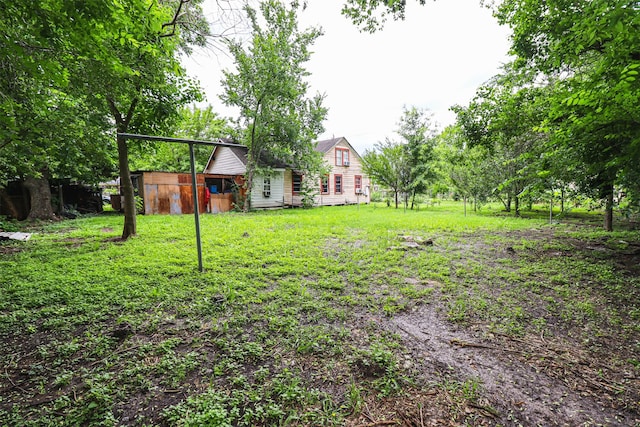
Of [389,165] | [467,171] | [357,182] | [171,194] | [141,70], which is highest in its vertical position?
[141,70]

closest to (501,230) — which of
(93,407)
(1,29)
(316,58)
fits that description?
(93,407)

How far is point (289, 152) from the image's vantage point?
624 inches

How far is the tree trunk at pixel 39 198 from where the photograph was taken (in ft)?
35.7

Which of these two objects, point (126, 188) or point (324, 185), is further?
point (324, 185)

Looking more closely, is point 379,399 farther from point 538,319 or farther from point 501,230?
point 501,230

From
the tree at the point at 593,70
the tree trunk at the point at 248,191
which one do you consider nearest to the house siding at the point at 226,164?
the tree trunk at the point at 248,191

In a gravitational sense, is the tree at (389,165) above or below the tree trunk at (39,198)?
above

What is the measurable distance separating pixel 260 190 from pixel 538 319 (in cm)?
1615

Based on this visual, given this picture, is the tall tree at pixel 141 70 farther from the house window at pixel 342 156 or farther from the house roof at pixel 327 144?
the house window at pixel 342 156

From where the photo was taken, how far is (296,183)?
1983 cm

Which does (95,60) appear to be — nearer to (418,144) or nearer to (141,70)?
(141,70)

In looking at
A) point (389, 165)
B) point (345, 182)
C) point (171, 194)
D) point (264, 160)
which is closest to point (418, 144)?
point (389, 165)

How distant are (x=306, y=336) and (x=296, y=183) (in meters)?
17.6

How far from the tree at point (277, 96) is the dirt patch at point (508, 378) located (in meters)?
13.5
